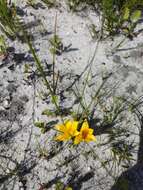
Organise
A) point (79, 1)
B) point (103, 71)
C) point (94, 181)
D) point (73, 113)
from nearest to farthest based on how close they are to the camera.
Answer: point (94, 181) → point (73, 113) → point (103, 71) → point (79, 1)

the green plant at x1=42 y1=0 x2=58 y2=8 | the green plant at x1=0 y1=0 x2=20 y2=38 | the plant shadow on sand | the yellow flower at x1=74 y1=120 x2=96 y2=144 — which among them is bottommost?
the plant shadow on sand

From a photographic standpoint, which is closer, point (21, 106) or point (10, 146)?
point (10, 146)

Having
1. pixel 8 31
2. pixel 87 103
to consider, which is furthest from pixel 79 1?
pixel 87 103

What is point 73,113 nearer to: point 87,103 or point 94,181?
point 87,103

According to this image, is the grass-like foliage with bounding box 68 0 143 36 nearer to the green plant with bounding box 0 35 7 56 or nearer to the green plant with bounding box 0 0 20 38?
the green plant with bounding box 0 0 20 38

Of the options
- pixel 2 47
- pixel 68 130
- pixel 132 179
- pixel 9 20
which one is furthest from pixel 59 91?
pixel 132 179

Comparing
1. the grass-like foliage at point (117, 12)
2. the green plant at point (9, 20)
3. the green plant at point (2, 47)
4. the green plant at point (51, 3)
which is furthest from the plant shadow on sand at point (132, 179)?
the green plant at point (51, 3)

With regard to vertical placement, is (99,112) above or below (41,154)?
above

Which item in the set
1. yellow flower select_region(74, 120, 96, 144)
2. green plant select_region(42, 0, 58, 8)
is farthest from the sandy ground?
yellow flower select_region(74, 120, 96, 144)
